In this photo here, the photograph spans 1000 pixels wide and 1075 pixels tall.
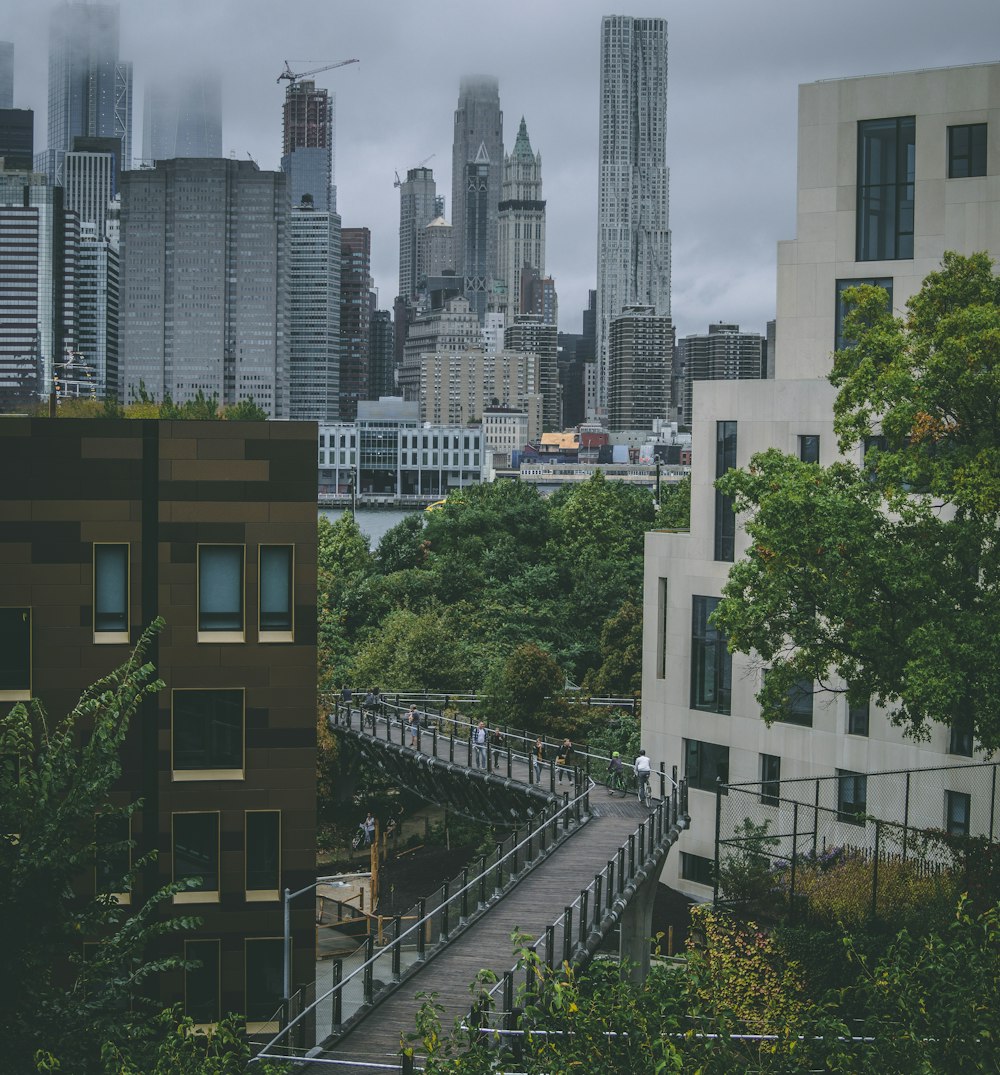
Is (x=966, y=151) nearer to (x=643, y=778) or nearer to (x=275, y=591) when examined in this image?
(x=643, y=778)

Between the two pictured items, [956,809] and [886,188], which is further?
[886,188]

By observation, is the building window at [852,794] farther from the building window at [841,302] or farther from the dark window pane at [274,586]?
the dark window pane at [274,586]

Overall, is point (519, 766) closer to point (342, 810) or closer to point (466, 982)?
point (342, 810)

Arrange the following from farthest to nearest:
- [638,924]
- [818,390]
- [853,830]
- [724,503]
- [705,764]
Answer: [705,764] → [724,503] → [818,390] → [853,830] → [638,924]

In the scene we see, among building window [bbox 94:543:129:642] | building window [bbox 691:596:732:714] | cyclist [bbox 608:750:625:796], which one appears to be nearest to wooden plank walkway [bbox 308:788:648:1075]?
cyclist [bbox 608:750:625:796]

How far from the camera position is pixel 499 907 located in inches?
1131

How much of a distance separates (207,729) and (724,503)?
21.3m

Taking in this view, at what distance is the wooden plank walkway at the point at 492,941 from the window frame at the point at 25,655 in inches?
424

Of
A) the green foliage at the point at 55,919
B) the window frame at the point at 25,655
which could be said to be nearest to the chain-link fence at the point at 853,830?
the green foliage at the point at 55,919

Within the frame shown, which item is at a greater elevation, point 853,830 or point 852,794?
point 852,794

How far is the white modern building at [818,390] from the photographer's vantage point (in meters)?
42.2

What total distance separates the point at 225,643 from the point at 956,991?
64.9 ft

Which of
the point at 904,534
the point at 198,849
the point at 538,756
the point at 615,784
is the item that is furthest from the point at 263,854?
the point at 538,756

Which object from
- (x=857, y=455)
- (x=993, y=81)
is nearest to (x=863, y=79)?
(x=993, y=81)
